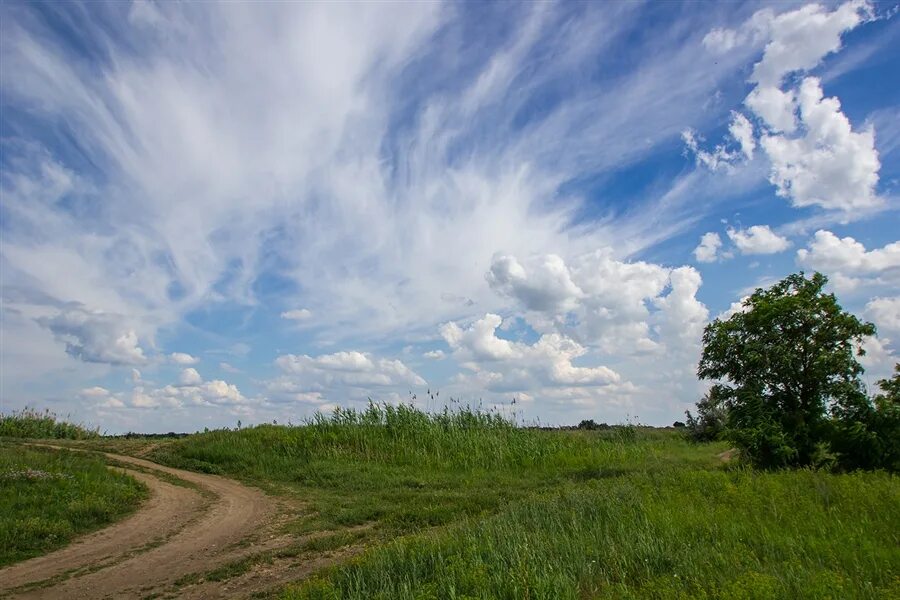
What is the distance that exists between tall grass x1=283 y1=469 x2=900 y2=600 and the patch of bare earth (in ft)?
5.99

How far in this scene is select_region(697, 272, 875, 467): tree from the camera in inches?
527

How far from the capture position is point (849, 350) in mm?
13594

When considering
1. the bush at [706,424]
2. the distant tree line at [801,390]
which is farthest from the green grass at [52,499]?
the bush at [706,424]

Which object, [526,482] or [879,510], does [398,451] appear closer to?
[526,482]

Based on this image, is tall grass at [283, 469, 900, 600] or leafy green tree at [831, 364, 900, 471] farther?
leafy green tree at [831, 364, 900, 471]

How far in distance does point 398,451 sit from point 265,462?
4.45 m

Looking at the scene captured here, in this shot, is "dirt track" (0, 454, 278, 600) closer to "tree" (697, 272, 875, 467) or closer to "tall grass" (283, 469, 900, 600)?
"tall grass" (283, 469, 900, 600)

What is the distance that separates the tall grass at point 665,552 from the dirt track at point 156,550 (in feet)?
9.26

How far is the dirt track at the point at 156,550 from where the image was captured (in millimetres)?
7977

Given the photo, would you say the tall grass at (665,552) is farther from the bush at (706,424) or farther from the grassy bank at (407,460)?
the bush at (706,424)

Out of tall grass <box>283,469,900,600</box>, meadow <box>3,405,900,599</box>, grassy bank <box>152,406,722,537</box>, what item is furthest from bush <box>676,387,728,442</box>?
tall grass <box>283,469,900,600</box>

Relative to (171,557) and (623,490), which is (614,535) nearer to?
(623,490)

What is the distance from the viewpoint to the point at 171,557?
9422 mm

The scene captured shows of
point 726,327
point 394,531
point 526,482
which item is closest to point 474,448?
point 526,482
